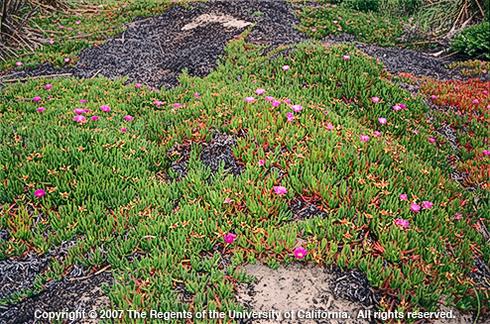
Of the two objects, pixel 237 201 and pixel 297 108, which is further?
pixel 297 108

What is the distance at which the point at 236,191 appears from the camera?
3682 mm

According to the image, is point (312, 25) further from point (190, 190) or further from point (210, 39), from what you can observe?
point (190, 190)

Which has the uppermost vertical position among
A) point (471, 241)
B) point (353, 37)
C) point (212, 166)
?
point (212, 166)

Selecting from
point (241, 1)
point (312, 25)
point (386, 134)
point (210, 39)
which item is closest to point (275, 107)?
point (386, 134)

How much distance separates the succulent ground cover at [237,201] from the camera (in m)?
3.02

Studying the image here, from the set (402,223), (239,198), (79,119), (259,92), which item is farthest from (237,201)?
(79,119)

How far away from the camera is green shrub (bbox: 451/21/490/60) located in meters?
9.39

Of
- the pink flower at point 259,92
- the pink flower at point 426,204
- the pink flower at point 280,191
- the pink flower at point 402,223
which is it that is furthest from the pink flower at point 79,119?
the pink flower at point 426,204

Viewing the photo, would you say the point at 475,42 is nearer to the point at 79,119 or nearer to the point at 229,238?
the point at 79,119

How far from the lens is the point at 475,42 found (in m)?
9.52

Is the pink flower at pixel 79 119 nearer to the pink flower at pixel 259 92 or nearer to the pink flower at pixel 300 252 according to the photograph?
the pink flower at pixel 259 92

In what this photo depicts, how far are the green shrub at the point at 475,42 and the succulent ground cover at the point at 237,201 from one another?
4.75 metres

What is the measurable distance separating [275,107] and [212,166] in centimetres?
99

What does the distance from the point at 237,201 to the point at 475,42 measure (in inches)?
324
